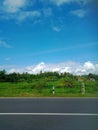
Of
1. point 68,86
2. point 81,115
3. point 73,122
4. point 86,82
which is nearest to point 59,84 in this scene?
point 68,86

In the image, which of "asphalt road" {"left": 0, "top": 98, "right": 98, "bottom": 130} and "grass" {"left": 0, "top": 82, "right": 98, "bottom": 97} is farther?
"grass" {"left": 0, "top": 82, "right": 98, "bottom": 97}

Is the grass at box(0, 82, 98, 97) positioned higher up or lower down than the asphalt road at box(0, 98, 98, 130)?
higher up

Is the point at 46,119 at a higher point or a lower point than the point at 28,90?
lower

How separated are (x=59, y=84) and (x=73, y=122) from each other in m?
A: 10.6

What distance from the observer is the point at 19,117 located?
8297mm

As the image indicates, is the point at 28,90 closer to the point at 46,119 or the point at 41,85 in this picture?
the point at 41,85

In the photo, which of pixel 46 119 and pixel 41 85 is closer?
pixel 46 119

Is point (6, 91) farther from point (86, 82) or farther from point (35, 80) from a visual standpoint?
point (86, 82)

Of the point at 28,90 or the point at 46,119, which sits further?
the point at 28,90

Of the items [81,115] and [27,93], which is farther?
[27,93]

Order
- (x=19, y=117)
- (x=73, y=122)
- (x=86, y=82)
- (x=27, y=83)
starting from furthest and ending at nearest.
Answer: (x=27, y=83) < (x=86, y=82) < (x=19, y=117) < (x=73, y=122)

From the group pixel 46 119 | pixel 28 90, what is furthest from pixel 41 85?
pixel 46 119

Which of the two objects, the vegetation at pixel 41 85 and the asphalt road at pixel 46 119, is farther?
the vegetation at pixel 41 85

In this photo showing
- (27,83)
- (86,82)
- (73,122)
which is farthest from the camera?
(27,83)
